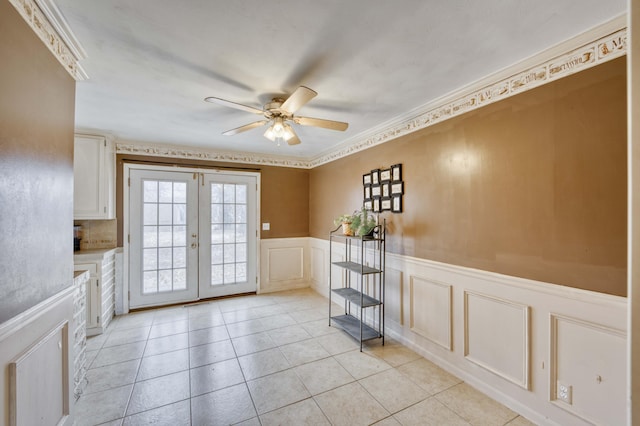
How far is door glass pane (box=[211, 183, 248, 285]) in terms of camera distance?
15.0 ft

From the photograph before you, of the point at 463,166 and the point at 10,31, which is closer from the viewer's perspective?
the point at 10,31

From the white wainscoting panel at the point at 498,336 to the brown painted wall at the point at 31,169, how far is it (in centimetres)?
292

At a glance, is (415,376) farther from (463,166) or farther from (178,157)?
(178,157)

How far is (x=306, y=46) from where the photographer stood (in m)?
1.73

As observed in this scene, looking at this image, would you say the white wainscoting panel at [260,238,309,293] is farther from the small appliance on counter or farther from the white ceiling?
the white ceiling

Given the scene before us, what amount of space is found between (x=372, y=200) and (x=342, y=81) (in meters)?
1.65

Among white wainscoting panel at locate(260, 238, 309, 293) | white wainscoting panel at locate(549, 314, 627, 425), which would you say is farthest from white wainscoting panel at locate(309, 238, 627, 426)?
white wainscoting panel at locate(260, 238, 309, 293)

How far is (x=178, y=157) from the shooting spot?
169 inches

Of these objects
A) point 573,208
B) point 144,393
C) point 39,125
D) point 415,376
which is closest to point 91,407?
point 144,393

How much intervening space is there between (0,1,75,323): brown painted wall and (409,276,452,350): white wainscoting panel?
2.87 metres

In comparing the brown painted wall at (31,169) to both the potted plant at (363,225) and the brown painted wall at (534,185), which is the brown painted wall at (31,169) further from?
the brown painted wall at (534,185)

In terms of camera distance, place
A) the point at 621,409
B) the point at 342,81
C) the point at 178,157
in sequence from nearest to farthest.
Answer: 1. the point at 621,409
2. the point at 342,81
3. the point at 178,157

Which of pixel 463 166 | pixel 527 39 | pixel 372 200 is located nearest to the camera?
pixel 527 39

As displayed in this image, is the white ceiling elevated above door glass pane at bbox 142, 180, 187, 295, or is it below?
above
